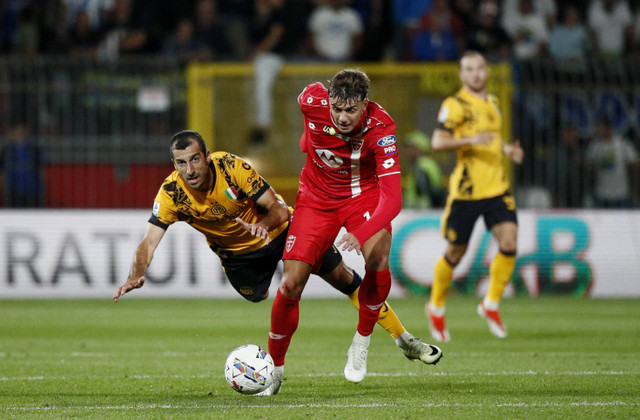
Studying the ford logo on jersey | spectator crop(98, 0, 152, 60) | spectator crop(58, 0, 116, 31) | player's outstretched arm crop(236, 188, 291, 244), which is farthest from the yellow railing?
the ford logo on jersey

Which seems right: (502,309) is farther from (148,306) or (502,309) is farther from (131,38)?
(131,38)

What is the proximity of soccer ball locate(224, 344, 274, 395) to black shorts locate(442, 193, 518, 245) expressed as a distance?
3768 millimetres

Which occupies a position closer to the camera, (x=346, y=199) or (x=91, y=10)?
(x=346, y=199)

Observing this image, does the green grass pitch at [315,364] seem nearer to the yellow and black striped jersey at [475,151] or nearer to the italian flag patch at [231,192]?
the italian flag patch at [231,192]

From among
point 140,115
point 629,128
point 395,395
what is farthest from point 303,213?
point 629,128

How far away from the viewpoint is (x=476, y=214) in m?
9.94

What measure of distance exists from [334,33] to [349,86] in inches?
422

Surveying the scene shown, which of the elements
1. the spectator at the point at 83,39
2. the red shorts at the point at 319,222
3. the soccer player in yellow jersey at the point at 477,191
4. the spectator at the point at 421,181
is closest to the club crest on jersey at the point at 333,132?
the red shorts at the point at 319,222

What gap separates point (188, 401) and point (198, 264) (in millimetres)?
7681

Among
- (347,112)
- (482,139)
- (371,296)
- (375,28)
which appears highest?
(375,28)

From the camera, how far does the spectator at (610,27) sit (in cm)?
1789

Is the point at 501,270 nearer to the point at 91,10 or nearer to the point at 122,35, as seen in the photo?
the point at 122,35

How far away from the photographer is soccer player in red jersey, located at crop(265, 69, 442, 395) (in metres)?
6.86

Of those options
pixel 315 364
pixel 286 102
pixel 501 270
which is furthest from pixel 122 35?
pixel 315 364
